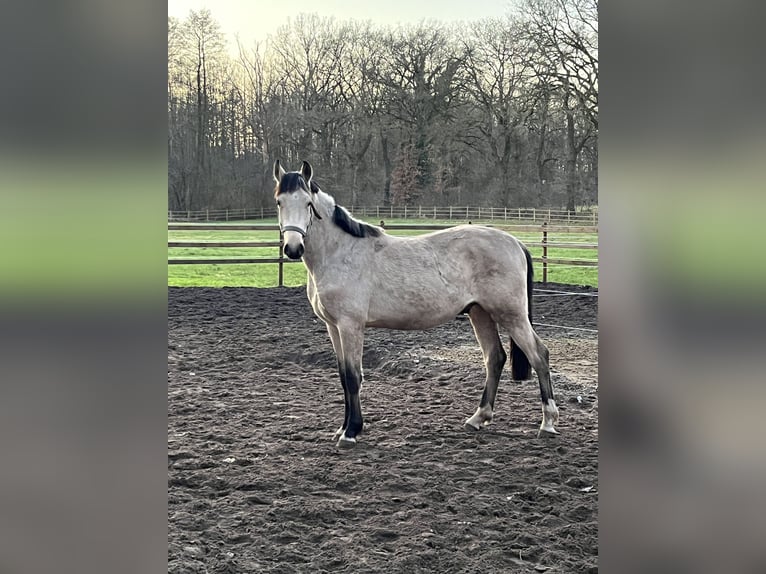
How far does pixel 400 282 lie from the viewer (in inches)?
178

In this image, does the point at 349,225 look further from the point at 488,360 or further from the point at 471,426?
the point at 471,426

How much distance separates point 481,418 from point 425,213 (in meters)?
17.8

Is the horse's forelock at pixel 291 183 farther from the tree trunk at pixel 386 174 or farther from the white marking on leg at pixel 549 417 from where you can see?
the tree trunk at pixel 386 174

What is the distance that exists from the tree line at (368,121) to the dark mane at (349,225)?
56.3ft

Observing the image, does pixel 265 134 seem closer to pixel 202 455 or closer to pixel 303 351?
pixel 303 351

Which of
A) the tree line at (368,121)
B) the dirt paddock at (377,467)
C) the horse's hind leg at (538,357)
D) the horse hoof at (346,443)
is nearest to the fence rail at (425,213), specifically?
the tree line at (368,121)

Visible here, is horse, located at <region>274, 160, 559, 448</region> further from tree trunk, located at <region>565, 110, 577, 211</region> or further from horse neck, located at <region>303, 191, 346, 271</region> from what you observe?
tree trunk, located at <region>565, 110, 577, 211</region>

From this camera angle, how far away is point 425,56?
919 inches

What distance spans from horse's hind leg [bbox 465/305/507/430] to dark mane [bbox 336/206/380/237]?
3.21 feet

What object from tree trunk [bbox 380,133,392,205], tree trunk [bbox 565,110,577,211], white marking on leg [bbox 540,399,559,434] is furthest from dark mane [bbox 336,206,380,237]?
tree trunk [bbox 380,133,392,205]
